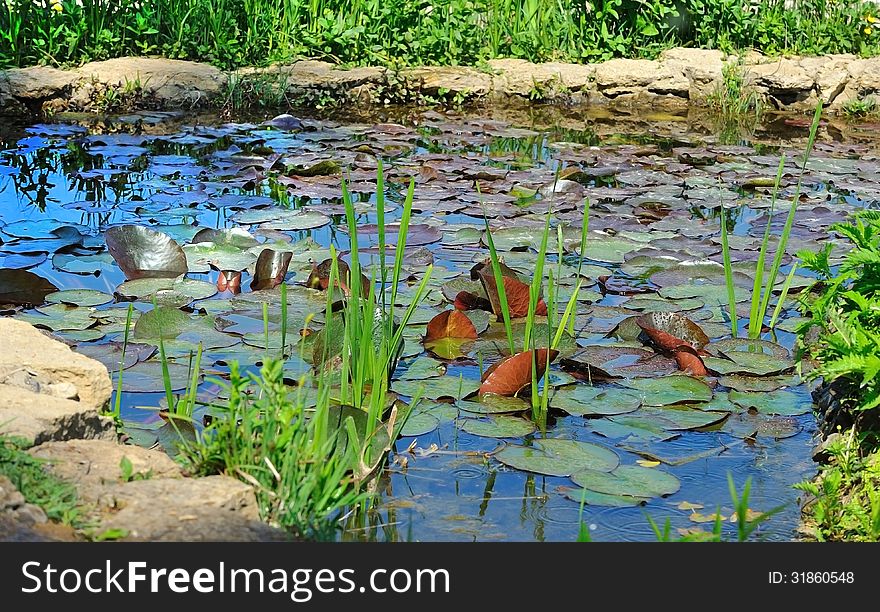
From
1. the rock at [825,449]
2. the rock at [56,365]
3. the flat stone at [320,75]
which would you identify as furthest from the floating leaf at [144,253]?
the flat stone at [320,75]

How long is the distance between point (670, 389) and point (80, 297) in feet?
5.76

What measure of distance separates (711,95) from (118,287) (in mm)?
5292

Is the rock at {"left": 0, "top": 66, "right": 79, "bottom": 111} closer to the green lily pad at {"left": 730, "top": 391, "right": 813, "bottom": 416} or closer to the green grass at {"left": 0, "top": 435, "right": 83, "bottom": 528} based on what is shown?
the green lily pad at {"left": 730, "top": 391, "right": 813, "bottom": 416}

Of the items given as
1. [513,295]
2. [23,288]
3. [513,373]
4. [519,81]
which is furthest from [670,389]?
[519,81]

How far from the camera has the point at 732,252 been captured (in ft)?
12.5

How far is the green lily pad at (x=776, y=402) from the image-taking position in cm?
256

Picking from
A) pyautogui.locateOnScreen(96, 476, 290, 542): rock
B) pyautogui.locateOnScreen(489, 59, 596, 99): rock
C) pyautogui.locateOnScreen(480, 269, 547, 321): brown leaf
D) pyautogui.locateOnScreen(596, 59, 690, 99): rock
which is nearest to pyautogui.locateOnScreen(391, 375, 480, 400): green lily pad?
pyautogui.locateOnScreen(480, 269, 547, 321): brown leaf

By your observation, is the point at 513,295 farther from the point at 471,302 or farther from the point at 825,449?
the point at 825,449

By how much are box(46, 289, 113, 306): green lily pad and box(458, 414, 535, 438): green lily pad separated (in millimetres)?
1283

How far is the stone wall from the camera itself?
6508 mm

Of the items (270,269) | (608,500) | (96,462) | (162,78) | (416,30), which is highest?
(416,30)

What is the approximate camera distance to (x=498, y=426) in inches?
95.8
